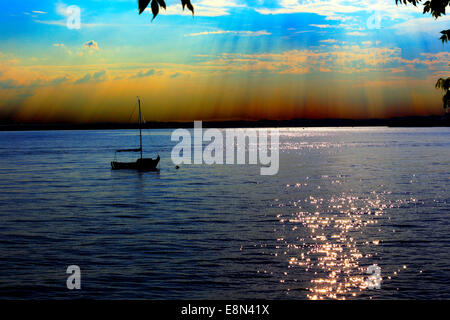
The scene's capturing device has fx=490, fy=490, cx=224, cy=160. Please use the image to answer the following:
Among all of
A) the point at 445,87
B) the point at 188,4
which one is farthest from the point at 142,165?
the point at 188,4

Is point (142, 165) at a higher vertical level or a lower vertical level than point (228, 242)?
higher

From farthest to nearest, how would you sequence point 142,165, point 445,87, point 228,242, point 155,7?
1. point 142,165
2. point 228,242
3. point 445,87
4. point 155,7

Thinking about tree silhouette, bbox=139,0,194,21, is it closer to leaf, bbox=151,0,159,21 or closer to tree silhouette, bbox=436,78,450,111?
leaf, bbox=151,0,159,21

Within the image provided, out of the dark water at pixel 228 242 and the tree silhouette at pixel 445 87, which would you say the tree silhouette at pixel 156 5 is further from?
the dark water at pixel 228 242

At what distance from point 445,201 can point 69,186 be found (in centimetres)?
4435

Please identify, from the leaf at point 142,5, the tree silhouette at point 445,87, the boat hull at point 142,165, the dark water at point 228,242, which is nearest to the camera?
the leaf at point 142,5

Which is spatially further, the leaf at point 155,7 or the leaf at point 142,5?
the leaf at point 155,7

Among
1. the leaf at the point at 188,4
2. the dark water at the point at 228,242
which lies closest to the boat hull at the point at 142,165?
the dark water at the point at 228,242

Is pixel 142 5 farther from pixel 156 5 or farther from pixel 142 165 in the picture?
pixel 142 165

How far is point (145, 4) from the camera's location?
4574 millimetres
